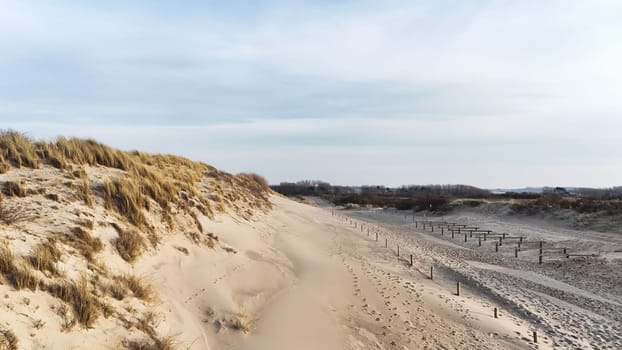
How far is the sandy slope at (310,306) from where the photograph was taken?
684 cm

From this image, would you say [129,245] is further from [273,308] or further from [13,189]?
[273,308]

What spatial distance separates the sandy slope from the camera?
684 cm

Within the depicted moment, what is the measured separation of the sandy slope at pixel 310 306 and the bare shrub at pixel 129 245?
29cm

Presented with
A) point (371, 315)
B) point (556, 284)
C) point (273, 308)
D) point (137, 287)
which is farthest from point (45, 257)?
point (556, 284)

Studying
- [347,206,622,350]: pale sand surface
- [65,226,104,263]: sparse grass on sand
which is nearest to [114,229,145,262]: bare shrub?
[65,226,104,263]: sparse grass on sand

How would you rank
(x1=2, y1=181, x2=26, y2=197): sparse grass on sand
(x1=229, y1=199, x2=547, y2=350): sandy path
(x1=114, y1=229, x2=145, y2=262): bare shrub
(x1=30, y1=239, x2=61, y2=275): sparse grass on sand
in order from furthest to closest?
(x1=2, y1=181, x2=26, y2=197): sparse grass on sand
(x1=114, y1=229, x2=145, y2=262): bare shrub
(x1=229, y1=199, x2=547, y2=350): sandy path
(x1=30, y1=239, x2=61, y2=275): sparse grass on sand

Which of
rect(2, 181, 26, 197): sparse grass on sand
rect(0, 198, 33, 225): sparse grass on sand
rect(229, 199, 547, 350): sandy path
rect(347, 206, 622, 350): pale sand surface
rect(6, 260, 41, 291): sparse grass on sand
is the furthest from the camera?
rect(347, 206, 622, 350): pale sand surface

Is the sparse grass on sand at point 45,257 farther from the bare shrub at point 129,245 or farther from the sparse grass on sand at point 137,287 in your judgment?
the bare shrub at point 129,245

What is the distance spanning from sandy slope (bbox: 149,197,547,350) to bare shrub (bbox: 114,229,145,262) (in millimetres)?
289

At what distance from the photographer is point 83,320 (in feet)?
16.3

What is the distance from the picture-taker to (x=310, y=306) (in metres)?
8.54

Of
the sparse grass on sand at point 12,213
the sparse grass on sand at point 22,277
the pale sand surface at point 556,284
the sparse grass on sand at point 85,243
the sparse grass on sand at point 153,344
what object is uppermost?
the sparse grass on sand at point 12,213

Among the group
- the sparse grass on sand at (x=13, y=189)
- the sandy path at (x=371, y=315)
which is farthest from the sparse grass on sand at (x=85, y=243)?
the sandy path at (x=371, y=315)

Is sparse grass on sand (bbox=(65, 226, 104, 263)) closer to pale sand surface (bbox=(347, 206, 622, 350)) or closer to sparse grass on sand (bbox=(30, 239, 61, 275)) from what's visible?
Answer: sparse grass on sand (bbox=(30, 239, 61, 275))
